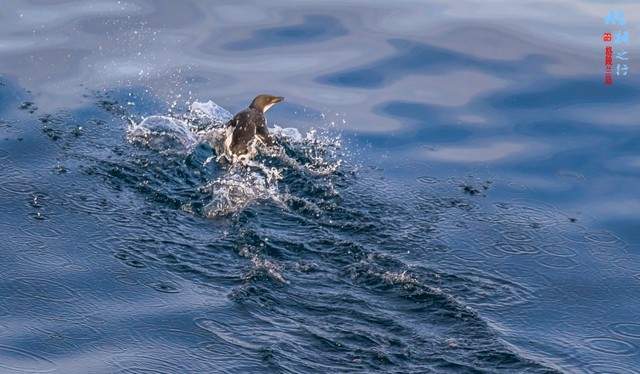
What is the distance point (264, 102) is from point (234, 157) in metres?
1.13

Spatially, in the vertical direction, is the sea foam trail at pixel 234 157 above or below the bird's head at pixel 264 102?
below

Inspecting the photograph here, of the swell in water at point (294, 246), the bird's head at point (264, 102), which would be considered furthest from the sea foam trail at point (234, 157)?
the bird's head at point (264, 102)

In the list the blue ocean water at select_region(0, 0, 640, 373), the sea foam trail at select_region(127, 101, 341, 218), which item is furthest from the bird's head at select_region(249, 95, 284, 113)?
the blue ocean water at select_region(0, 0, 640, 373)

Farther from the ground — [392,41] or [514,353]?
[392,41]

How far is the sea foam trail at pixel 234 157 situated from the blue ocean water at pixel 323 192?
0.04m

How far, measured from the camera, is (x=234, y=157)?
10.7 metres

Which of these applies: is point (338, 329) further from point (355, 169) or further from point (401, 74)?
point (401, 74)

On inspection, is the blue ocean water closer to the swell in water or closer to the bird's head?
the swell in water

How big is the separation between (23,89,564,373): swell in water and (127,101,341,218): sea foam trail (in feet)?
0.07

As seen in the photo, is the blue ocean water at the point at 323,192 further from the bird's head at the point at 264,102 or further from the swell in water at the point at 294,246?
the bird's head at the point at 264,102

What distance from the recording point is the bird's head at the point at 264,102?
37.8 ft

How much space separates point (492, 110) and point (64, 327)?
6289mm

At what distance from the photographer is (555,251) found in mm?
Answer: 9266

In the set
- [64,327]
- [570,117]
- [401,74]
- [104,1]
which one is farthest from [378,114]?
[64,327]
